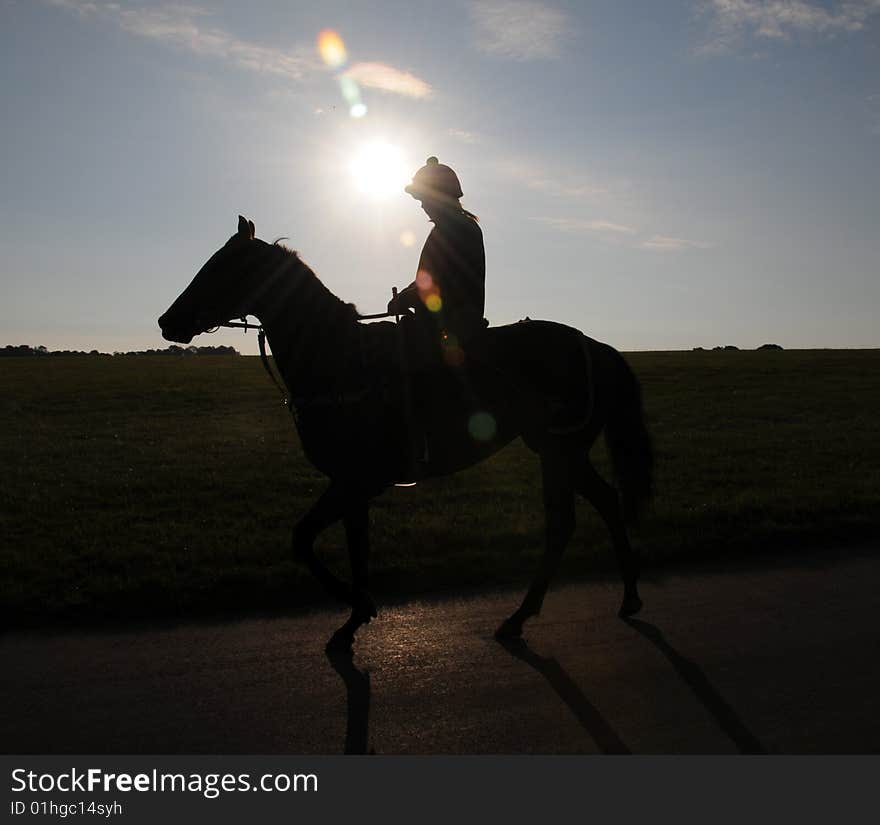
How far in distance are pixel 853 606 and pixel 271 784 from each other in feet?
17.0

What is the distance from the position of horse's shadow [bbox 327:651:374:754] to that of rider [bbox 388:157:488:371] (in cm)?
238

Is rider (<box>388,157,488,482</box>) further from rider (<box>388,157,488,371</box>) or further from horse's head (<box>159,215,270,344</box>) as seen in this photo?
horse's head (<box>159,215,270,344</box>)

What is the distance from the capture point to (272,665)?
5.89 m

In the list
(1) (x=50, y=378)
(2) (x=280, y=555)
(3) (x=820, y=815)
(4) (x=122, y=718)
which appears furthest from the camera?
(1) (x=50, y=378)

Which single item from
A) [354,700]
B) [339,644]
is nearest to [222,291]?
[339,644]

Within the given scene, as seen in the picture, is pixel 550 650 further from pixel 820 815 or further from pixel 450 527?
pixel 450 527

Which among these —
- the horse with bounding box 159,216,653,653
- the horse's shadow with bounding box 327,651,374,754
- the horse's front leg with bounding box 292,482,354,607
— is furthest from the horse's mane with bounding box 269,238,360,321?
the horse's shadow with bounding box 327,651,374,754

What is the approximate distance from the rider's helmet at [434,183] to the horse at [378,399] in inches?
44.1

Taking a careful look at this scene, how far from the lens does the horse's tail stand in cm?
789

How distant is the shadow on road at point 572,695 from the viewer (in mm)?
4680

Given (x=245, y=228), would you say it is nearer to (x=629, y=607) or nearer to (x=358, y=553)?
(x=358, y=553)

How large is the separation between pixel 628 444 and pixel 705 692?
298cm

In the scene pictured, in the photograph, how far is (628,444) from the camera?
7941mm

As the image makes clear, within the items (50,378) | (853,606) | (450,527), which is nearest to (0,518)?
(450,527)
